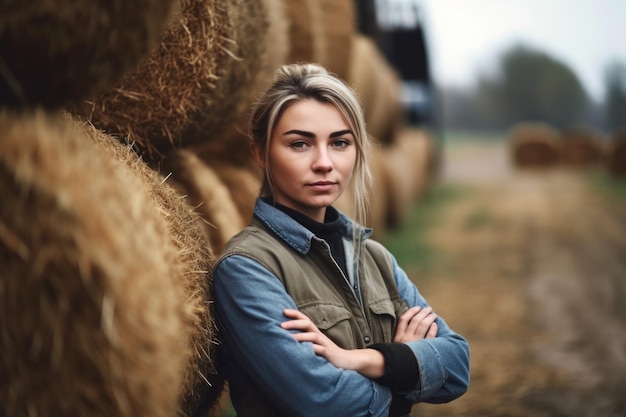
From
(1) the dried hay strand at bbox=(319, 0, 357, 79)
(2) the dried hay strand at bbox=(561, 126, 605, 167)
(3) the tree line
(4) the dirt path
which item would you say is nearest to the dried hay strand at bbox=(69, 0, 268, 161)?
(4) the dirt path

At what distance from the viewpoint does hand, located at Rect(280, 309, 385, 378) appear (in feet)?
5.20

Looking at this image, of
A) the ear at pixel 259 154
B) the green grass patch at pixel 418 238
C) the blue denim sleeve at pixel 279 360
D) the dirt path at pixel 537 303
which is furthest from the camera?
the green grass patch at pixel 418 238

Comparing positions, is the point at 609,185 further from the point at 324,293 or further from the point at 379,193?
the point at 324,293

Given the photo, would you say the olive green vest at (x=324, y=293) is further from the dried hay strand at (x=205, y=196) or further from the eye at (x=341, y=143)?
the dried hay strand at (x=205, y=196)

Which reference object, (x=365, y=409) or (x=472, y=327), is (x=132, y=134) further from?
(x=472, y=327)

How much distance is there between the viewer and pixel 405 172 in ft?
32.9

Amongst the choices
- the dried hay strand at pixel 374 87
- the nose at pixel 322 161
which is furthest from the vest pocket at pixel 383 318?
the dried hay strand at pixel 374 87

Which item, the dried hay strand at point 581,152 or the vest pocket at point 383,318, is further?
the dried hay strand at point 581,152

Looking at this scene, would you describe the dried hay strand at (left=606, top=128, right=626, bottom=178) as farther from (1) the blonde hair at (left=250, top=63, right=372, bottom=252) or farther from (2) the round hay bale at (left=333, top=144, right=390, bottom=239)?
(1) the blonde hair at (left=250, top=63, right=372, bottom=252)

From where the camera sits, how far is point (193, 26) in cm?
213

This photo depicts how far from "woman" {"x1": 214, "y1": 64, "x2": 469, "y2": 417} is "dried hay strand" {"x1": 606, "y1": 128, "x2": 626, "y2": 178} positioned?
14546mm

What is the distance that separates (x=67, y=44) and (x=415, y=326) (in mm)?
1120

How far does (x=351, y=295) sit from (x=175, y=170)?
1.00m

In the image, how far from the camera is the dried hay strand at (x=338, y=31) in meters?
5.46
